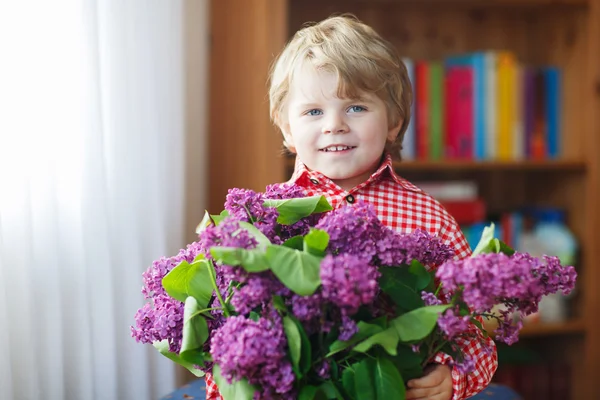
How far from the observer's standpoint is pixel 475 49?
2400mm

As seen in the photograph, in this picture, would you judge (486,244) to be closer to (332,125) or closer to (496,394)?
(332,125)

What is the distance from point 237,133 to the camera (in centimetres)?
197

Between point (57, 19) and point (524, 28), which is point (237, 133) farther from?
point (524, 28)

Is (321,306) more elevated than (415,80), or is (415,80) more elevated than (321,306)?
(415,80)

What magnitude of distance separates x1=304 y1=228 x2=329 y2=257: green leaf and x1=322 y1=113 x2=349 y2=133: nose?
1.10 ft

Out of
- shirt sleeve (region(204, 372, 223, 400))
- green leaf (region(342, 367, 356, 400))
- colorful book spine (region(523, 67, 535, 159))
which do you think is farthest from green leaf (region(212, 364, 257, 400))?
colorful book spine (region(523, 67, 535, 159))

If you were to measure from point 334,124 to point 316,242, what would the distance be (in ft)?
1.13

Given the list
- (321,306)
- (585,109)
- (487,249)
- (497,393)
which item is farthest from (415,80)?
(321,306)

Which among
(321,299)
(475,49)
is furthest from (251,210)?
(475,49)

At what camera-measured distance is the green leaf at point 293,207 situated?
0.92m

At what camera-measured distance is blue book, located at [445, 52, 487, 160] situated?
2.14m

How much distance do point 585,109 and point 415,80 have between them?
0.52 metres

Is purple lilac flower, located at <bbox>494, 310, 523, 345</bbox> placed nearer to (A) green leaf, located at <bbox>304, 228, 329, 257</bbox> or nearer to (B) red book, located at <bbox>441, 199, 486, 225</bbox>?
(A) green leaf, located at <bbox>304, 228, 329, 257</bbox>

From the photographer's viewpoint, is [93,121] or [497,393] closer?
[93,121]
